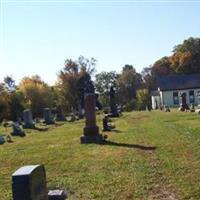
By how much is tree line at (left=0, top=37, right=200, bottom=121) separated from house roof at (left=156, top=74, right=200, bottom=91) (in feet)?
25.4

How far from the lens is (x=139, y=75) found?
445ft

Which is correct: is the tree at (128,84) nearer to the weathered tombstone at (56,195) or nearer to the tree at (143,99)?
A: the tree at (143,99)

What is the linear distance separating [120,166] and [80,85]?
231 ft

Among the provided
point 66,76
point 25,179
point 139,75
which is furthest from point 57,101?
point 25,179

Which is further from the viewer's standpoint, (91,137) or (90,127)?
(90,127)

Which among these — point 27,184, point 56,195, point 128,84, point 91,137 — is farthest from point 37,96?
point 27,184

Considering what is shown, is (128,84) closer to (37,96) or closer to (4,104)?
(37,96)

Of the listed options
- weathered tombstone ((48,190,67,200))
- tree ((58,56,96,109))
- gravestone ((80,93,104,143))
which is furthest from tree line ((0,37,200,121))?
weathered tombstone ((48,190,67,200))

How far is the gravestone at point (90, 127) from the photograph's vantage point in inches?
996

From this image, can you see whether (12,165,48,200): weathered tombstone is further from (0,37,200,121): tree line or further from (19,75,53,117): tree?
(19,75,53,117): tree

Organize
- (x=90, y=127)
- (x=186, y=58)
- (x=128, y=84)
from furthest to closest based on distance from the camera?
(x=128, y=84)
(x=186, y=58)
(x=90, y=127)

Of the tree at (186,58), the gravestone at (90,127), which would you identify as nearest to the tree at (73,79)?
the tree at (186,58)

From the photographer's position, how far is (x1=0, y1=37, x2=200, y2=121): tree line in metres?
74.2

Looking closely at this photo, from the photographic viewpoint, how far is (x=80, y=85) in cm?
8619
